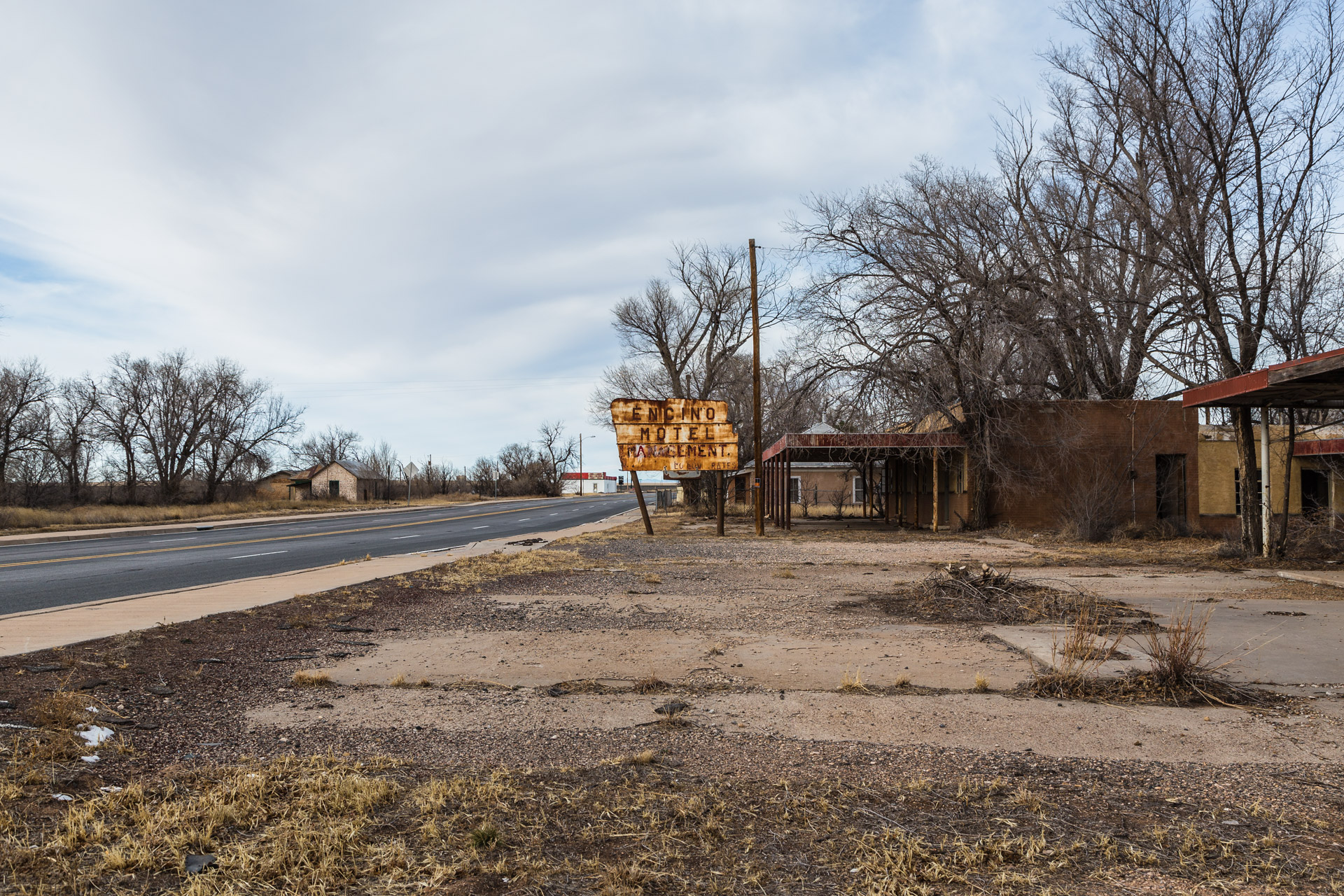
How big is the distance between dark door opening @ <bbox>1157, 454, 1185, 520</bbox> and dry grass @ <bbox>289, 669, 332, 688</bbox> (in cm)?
2540

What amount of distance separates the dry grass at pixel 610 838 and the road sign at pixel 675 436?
2025 centimetres

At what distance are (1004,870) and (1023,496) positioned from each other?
76.7ft

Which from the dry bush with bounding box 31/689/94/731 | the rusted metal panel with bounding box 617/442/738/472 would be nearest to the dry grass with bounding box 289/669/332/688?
the dry bush with bounding box 31/689/94/731

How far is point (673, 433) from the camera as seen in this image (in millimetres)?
24484

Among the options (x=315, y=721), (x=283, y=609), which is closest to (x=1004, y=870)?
(x=315, y=721)

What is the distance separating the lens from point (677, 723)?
5031 mm

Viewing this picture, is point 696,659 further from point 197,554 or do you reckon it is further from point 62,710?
point 197,554

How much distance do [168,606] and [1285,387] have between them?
52.2 ft

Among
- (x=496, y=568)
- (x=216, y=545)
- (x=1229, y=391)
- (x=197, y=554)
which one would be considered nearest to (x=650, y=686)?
(x=496, y=568)

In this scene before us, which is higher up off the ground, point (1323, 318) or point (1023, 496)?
point (1323, 318)

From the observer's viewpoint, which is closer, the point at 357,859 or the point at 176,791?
the point at 357,859

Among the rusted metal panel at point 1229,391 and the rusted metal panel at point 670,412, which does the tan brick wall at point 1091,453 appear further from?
the rusted metal panel at point 1229,391

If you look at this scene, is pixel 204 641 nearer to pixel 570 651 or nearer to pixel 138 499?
pixel 570 651

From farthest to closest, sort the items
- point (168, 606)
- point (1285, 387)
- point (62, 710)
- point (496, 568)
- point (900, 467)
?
point (900, 467), point (496, 568), point (1285, 387), point (168, 606), point (62, 710)
